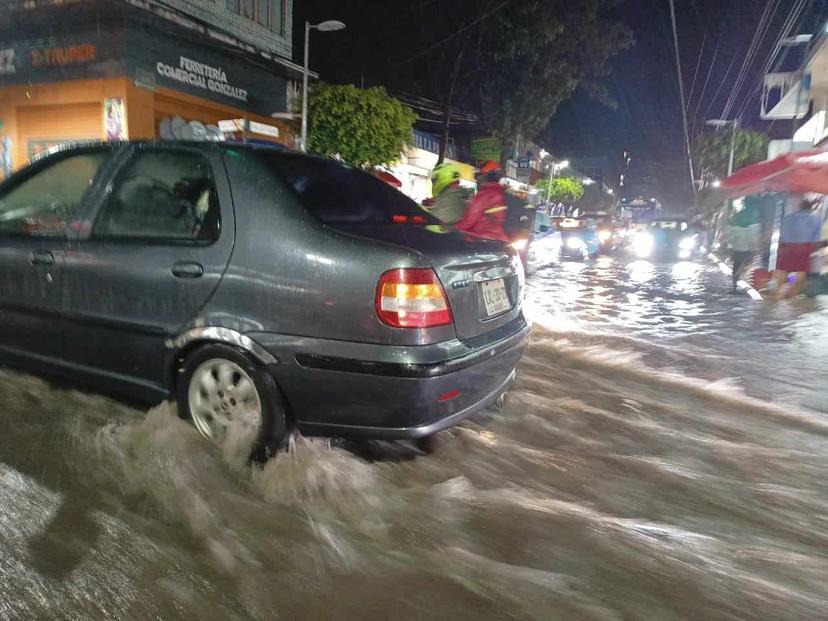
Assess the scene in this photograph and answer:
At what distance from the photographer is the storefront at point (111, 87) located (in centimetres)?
1314

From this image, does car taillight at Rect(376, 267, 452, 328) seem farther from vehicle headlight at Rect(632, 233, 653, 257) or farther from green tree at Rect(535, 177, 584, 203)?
green tree at Rect(535, 177, 584, 203)

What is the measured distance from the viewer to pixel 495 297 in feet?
9.84

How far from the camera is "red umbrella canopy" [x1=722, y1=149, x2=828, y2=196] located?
8680 millimetres

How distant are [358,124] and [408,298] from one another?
1332 centimetres

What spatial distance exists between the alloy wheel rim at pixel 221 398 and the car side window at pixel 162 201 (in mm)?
628

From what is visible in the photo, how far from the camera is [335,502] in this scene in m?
2.49

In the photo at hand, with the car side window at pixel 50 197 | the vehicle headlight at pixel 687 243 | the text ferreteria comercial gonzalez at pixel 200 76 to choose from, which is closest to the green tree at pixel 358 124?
the text ferreteria comercial gonzalez at pixel 200 76

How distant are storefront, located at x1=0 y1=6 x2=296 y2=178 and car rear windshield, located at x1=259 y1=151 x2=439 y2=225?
11895mm

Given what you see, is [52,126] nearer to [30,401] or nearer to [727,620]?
[30,401]

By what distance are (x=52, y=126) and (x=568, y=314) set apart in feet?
44.4

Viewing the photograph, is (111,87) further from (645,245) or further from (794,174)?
(645,245)

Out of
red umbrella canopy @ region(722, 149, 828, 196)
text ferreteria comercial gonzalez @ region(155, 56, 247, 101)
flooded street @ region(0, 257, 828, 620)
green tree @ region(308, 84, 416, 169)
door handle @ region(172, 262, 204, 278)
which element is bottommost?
flooded street @ region(0, 257, 828, 620)

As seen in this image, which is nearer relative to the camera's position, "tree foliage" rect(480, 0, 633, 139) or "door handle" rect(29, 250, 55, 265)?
"door handle" rect(29, 250, 55, 265)

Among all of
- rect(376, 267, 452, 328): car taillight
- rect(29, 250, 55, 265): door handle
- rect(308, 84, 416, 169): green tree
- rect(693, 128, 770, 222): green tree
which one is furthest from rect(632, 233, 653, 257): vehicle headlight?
rect(29, 250, 55, 265): door handle
